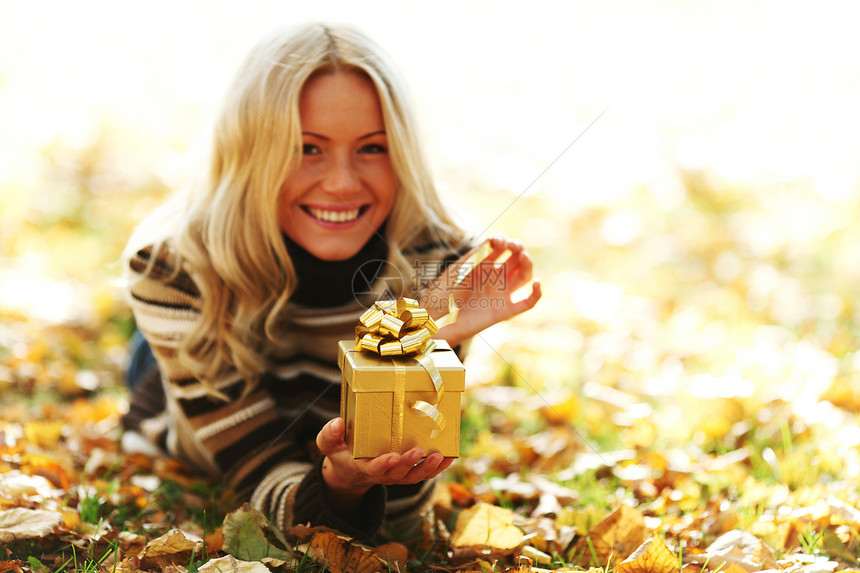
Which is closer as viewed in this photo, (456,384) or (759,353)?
(456,384)

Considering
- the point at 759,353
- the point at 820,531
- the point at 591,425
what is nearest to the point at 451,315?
the point at 820,531

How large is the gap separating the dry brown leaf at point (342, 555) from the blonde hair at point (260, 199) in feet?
1.67

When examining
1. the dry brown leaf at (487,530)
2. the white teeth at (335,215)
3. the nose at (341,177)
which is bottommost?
the dry brown leaf at (487,530)

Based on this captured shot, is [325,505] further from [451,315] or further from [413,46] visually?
[413,46]

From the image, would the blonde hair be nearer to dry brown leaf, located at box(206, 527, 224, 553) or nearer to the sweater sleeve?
the sweater sleeve

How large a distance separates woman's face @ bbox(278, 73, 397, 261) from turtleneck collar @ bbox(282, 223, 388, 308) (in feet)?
0.10

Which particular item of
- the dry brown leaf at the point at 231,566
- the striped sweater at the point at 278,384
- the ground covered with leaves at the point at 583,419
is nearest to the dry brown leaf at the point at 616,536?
the ground covered with leaves at the point at 583,419

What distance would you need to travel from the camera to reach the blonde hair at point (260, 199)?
1.59 m

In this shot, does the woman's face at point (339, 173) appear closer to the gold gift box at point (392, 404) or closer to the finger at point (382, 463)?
the gold gift box at point (392, 404)

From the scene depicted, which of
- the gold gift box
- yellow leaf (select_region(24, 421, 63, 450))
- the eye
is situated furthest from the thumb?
yellow leaf (select_region(24, 421, 63, 450))

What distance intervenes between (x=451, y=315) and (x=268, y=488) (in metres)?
0.58

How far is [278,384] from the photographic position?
192 centimetres

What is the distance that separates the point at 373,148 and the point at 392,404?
70 centimetres

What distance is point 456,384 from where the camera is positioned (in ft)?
3.80
